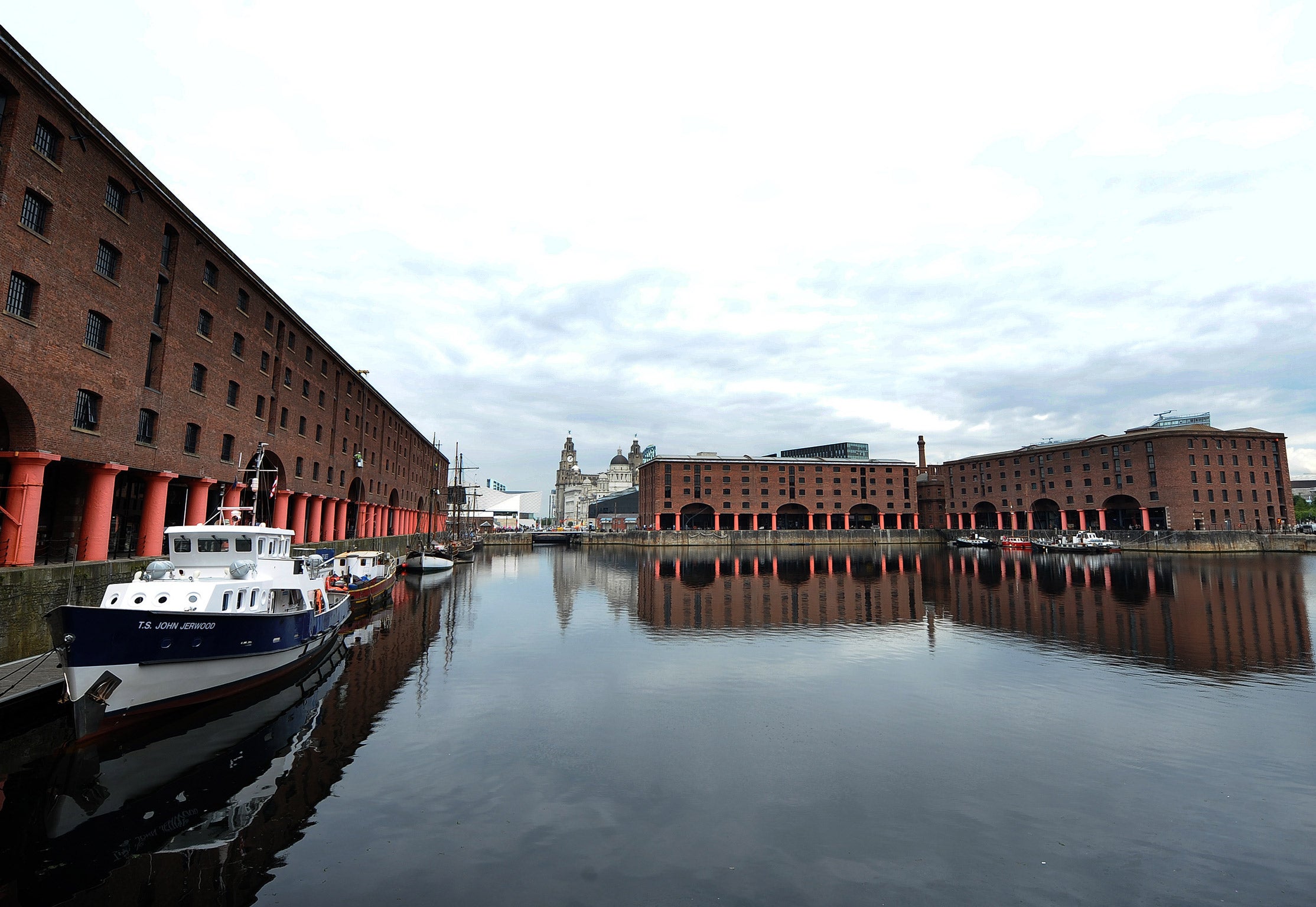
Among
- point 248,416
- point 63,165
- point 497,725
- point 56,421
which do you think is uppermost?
point 63,165

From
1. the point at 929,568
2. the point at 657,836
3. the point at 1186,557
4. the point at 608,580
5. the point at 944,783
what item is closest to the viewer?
the point at 657,836

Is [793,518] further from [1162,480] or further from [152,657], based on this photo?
[152,657]

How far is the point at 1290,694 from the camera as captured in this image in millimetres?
20406

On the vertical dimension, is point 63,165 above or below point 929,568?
above

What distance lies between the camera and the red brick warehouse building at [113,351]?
73.5ft

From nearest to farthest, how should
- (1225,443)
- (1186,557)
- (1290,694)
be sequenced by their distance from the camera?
(1290,694) → (1186,557) → (1225,443)

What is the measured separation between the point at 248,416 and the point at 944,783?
4328 centimetres

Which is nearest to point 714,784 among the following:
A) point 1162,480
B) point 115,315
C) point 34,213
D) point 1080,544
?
point 34,213

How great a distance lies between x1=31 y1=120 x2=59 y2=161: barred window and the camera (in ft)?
76.1

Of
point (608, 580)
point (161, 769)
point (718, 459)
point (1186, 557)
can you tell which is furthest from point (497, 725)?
point (718, 459)

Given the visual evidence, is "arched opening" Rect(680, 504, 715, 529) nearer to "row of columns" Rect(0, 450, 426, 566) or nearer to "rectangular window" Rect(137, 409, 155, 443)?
"row of columns" Rect(0, 450, 426, 566)

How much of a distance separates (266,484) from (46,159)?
24395 millimetres

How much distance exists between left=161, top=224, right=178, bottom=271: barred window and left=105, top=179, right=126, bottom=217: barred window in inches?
141

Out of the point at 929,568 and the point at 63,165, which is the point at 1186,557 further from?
the point at 63,165
